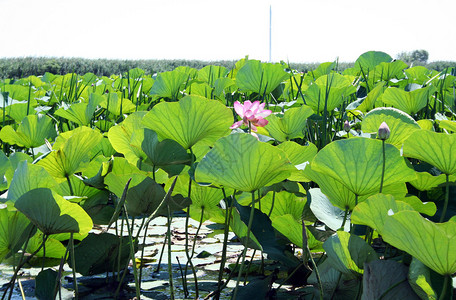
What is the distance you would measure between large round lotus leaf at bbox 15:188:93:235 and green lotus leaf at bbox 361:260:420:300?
0.35 m

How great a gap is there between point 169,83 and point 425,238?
1482mm

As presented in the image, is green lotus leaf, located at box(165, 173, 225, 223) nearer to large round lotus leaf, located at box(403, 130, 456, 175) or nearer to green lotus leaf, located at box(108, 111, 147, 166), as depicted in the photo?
green lotus leaf, located at box(108, 111, 147, 166)

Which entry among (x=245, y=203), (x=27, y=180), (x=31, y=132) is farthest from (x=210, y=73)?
Result: (x=27, y=180)

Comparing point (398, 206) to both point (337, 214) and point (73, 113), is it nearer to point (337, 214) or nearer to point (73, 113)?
point (337, 214)

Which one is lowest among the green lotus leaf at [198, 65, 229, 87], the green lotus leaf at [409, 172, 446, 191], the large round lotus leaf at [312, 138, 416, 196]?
the green lotus leaf at [409, 172, 446, 191]

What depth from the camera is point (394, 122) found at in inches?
29.4

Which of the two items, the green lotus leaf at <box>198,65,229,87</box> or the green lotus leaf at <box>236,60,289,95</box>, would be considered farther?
the green lotus leaf at <box>198,65,229,87</box>

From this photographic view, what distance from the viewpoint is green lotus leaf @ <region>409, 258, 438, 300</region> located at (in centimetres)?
47

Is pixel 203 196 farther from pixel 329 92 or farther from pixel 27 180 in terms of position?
pixel 329 92

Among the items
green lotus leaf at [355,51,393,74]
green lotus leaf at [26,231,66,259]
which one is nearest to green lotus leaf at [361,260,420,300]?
green lotus leaf at [26,231,66,259]

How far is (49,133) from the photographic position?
3.79 feet

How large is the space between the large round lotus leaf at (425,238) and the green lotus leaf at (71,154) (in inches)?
18.0

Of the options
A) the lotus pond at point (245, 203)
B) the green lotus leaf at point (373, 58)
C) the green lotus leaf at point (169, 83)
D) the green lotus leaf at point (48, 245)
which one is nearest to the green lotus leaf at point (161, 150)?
the lotus pond at point (245, 203)

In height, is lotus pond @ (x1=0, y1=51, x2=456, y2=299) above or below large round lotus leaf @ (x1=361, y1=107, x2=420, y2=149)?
below
